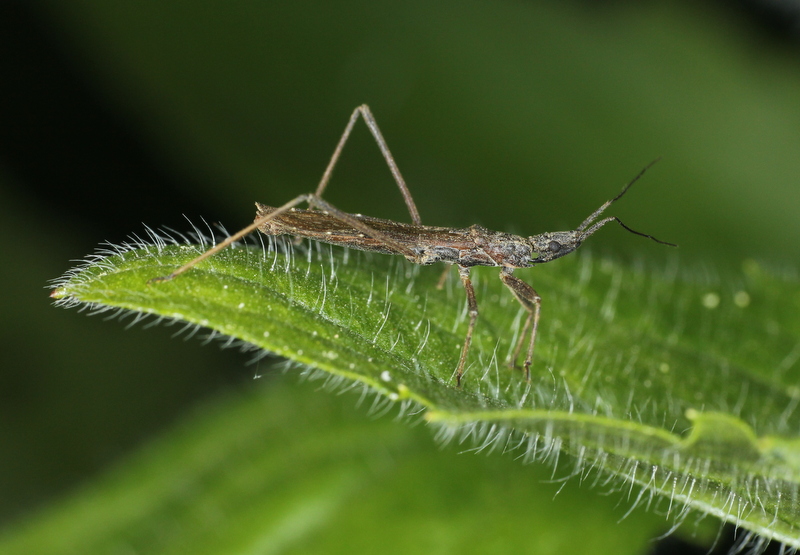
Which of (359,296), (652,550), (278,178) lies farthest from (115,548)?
(278,178)

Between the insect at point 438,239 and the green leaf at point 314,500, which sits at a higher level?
the insect at point 438,239

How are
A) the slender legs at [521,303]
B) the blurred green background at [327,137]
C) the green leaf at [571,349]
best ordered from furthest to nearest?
the blurred green background at [327,137]
the slender legs at [521,303]
the green leaf at [571,349]

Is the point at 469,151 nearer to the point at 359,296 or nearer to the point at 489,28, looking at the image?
the point at 489,28

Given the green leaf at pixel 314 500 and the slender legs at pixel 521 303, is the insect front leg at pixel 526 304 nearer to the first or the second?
the slender legs at pixel 521 303

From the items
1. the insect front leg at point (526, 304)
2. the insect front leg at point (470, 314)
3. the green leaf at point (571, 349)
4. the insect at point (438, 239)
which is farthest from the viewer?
the insect at point (438, 239)

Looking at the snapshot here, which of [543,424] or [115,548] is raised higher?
[543,424]

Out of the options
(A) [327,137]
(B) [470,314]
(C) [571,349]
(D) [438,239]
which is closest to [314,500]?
(B) [470,314]

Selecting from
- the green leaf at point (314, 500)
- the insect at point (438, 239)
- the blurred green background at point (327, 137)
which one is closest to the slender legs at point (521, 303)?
the insect at point (438, 239)
